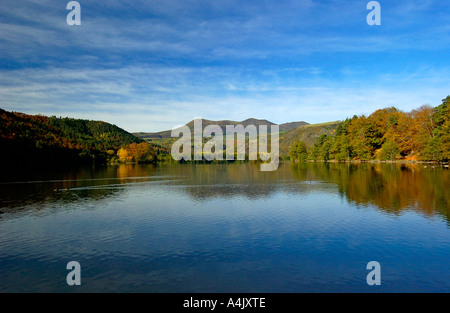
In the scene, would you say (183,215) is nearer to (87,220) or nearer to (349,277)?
(87,220)

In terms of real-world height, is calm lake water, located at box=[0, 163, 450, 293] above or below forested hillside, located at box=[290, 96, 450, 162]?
below

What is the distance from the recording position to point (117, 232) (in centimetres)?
3042

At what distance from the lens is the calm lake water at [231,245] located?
18484 millimetres

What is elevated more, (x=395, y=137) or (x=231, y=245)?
(x=395, y=137)

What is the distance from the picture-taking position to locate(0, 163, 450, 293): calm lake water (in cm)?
1848

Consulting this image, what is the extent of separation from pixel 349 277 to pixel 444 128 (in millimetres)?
101881

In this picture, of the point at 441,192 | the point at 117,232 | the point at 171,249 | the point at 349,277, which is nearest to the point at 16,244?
the point at 117,232

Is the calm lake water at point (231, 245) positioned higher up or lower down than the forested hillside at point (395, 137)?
lower down

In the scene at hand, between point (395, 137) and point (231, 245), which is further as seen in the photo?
point (395, 137)

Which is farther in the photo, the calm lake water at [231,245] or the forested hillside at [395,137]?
the forested hillside at [395,137]

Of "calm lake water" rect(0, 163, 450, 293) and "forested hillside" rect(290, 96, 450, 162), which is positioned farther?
"forested hillside" rect(290, 96, 450, 162)

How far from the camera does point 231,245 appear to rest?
25375 millimetres

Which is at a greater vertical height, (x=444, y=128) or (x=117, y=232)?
(x=444, y=128)
